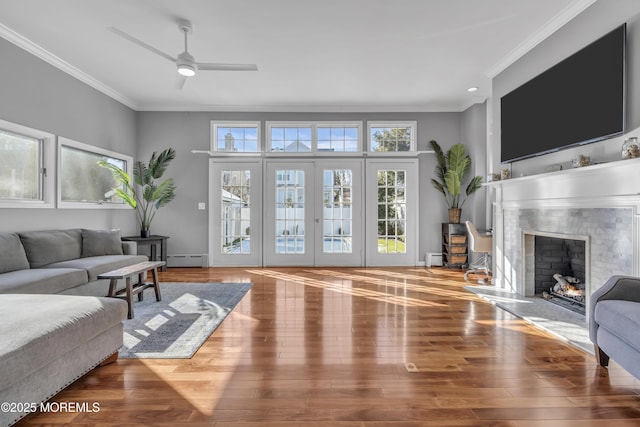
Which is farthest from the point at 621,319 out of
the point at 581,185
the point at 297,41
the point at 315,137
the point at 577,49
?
the point at 315,137

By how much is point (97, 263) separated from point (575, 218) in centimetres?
486

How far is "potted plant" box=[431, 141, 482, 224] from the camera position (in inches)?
206

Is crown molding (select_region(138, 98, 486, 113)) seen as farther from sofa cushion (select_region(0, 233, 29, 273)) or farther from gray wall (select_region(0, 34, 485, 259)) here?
sofa cushion (select_region(0, 233, 29, 273))

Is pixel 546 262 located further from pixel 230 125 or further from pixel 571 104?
pixel 230 125

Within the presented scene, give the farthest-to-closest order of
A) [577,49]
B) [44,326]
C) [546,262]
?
[546,262] < [577,49] < [44,326]

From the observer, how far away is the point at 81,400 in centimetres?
170

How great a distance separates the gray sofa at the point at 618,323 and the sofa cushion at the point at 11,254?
15.6 feet

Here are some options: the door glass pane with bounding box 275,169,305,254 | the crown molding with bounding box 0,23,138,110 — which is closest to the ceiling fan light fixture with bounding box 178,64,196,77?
the crown molding with bounding box 0,23,138,110

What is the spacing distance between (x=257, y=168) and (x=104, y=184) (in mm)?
2363

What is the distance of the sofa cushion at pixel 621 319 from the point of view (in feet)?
5.48

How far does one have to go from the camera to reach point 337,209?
5656mm

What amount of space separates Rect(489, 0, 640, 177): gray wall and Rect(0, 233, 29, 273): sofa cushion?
17.7ft

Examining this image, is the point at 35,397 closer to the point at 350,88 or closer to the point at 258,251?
the point at 258,251

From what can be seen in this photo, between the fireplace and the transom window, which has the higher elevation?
the transom window
